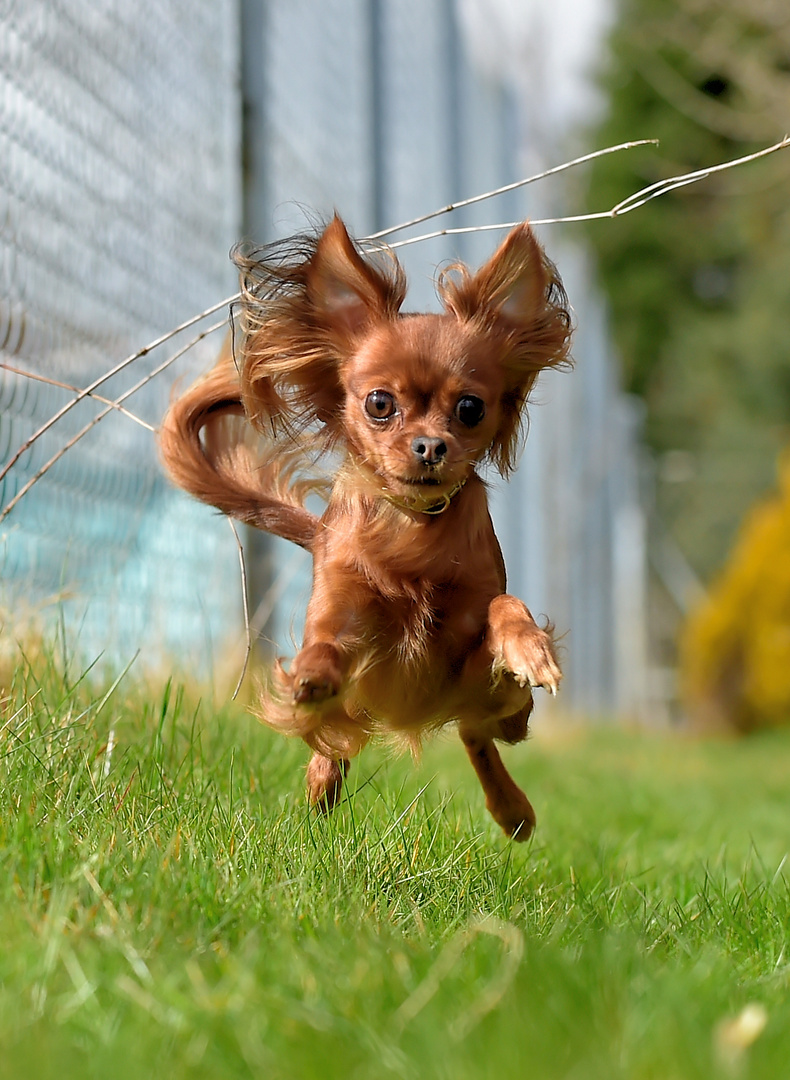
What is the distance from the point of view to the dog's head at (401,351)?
2230 millimetres

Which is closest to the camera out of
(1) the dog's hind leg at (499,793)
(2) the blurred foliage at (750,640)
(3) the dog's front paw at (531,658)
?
(3) the dog's front paw at (531,658)

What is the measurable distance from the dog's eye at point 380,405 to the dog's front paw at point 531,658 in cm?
43

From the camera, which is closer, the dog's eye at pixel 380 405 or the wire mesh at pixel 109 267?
the dog's eye at pixel 380 405

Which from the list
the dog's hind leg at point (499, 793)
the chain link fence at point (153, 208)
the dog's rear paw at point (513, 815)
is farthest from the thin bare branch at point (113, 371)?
the dog's rear paw at point (513, 815)

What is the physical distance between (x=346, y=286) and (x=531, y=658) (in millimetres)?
800

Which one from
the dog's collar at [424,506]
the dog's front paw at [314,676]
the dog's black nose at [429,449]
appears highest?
the dog's black nose at [429,449]

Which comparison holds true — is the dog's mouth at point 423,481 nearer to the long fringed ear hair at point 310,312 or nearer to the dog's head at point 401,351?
the dog's head at point 401,351

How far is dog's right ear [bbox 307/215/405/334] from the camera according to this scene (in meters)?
2.40

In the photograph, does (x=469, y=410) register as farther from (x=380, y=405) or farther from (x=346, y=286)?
(x=346, y=286)

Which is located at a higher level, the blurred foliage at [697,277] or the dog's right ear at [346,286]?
the blurred foliage at [697,277]

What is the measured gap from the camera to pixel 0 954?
1.59 m

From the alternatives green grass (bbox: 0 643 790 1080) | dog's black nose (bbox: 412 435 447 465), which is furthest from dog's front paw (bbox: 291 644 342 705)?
dog's black nose (bbox: 412 435 447 465)

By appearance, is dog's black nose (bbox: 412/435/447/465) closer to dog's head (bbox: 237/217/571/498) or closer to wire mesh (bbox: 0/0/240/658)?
dog's head (bbox: 237/217/571/498)

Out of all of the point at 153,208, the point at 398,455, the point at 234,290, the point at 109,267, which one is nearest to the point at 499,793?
the point at 398,455
